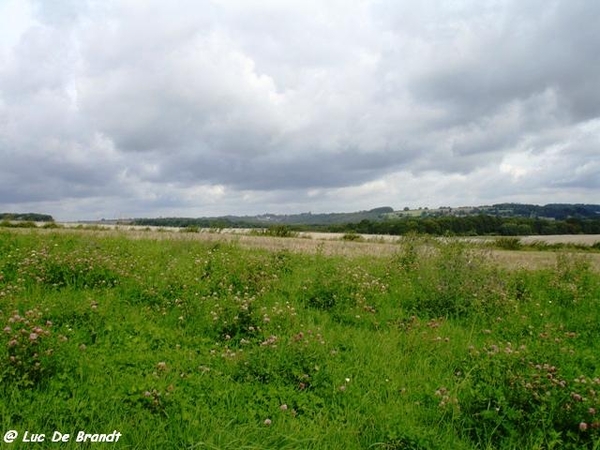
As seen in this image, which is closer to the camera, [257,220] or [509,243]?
[509,243]

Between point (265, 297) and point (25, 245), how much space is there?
26.0ft

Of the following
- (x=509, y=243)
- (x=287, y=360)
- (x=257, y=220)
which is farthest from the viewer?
(x=257, y=220)

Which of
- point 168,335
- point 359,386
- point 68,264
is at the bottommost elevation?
point 359,386

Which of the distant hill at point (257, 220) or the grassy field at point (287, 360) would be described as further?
the distant hill at point (257, 220)

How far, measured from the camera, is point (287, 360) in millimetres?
5426

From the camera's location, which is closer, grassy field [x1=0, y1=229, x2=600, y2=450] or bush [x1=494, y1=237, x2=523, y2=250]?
grassy field [x1=0, y1=229, x2=600, y2=450]

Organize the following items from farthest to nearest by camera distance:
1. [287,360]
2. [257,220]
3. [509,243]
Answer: [257,220], [509,243], [287,360]

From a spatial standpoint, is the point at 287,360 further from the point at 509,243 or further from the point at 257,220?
the point at 257,220

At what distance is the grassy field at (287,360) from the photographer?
4.11 metres

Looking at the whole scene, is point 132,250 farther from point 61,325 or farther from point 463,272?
point 463,272

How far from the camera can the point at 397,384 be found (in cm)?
541

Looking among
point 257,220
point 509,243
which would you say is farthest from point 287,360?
point 257,220

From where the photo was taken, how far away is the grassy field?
13.5ft

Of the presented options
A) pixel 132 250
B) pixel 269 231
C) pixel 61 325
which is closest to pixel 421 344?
pixel 61 325
